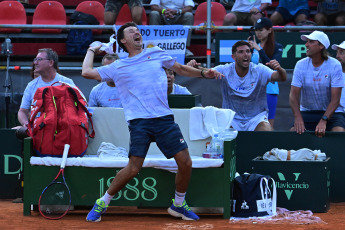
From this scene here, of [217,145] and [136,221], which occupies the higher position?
[217,145]

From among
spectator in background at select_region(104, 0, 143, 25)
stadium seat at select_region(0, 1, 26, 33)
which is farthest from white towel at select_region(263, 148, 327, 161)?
stadium seat at select_region(0, 1, 26, 33)

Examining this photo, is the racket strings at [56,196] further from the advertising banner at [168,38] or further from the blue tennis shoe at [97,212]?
the advertising banner at [168,38]

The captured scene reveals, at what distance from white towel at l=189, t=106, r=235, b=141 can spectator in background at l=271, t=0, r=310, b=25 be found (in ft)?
15.2

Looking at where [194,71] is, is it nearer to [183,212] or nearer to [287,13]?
[183,212]

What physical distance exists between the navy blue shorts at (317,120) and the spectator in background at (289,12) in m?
3.41

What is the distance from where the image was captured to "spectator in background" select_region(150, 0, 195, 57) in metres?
11.7

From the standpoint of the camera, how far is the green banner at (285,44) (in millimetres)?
10531

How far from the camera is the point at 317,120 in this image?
29.3ft

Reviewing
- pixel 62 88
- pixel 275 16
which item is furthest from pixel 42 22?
pixel 62 88

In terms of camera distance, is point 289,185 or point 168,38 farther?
point 168,38

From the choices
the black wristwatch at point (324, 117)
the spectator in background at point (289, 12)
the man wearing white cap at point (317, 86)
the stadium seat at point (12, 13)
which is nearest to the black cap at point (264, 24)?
the man wearing white cap at point (317, 86)

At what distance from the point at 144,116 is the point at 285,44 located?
424 centimetres

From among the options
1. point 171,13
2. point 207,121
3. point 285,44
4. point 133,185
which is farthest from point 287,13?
point 133,185

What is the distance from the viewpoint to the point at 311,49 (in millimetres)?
8867
